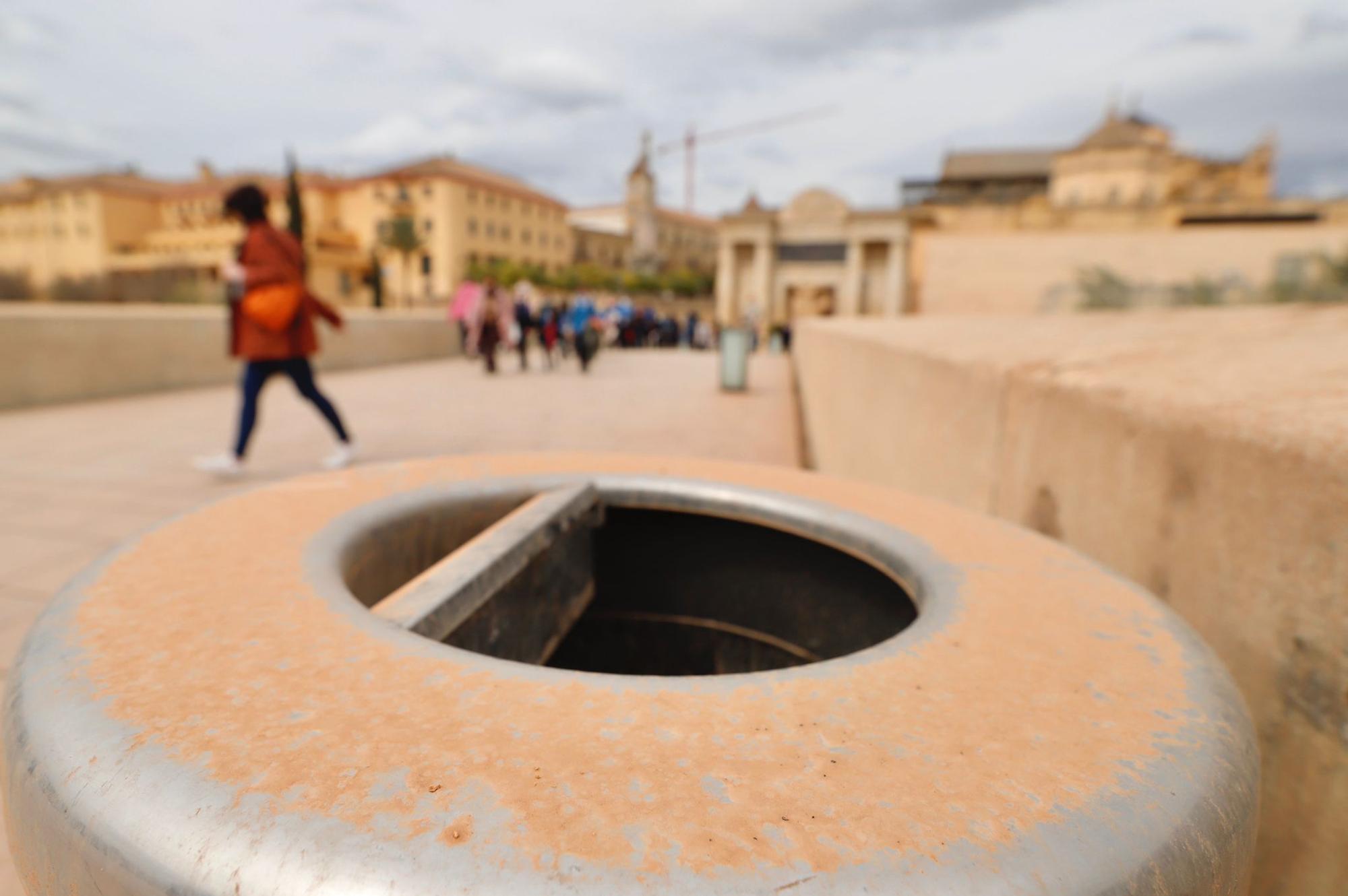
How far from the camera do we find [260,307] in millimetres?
4531

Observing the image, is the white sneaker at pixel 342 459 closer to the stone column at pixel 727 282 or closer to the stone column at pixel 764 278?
the stone column at pixel 764 278

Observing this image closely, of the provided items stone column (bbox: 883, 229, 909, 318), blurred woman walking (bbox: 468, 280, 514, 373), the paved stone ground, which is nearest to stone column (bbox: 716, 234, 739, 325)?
stone column (bbox: 883, 229, 909, 318)

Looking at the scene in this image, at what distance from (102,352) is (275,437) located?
11.2 feet

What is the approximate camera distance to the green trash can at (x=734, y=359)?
1064 centimetres

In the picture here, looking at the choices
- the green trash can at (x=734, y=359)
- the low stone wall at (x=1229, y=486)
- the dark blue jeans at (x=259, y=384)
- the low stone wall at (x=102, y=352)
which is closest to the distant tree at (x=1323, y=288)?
the green trash can at (x=734, y=359)

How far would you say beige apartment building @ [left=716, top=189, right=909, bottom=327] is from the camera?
41781 mm

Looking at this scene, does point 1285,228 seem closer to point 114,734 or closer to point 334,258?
point 114,734

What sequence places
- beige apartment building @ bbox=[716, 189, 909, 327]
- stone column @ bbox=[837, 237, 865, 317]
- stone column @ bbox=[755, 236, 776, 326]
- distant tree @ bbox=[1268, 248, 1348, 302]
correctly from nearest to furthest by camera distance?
1. distant tree @ bbox=[1268, 248, 1348, 302]
2. beige apartment building @ bbox=[716, 189, 909, 327]
3. stone column @ bbox=[837, 237, 865, 317]
4. stone column @ bbox=[755, 236, 776, 326]

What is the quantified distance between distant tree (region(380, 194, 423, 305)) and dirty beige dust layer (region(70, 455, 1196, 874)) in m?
54.7

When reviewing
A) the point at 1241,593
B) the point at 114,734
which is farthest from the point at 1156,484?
the point at 114,734

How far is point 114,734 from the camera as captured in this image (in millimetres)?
701

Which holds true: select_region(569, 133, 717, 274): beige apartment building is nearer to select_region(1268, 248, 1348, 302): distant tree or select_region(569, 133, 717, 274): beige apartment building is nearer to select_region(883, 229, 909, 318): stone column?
select_region(883, 229, 909, 318): stone column

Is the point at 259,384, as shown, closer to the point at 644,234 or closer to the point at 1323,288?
the point at 1323,288

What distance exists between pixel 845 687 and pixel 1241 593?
0.69m
